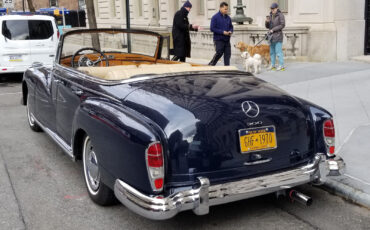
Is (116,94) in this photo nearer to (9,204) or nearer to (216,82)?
(216,82)

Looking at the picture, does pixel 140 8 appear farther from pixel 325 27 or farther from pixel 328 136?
pixel 328 136

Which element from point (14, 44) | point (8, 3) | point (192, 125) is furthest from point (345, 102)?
point (8, 3)

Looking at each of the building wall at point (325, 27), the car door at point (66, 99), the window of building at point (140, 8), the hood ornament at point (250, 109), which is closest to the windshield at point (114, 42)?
the car door at point (66, 99)

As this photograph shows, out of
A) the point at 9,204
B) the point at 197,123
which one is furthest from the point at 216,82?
the point at 9,204

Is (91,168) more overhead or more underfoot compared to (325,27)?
more underfoot

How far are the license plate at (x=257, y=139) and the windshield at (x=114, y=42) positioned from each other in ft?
10.2

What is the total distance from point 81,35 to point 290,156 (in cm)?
357

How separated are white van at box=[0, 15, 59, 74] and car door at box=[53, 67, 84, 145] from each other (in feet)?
27.5

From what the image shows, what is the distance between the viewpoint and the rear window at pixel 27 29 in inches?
532

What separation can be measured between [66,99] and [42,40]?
374 inches

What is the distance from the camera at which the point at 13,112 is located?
368 inches

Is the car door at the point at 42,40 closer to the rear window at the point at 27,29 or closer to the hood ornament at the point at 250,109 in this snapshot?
the rear window at the point at 27,29

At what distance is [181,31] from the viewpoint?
12625mm

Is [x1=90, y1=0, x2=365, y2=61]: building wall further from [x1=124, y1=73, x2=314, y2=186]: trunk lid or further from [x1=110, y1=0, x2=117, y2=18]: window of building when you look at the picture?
[x1=110, y1=0, x2=117, y2=18]: window of building
